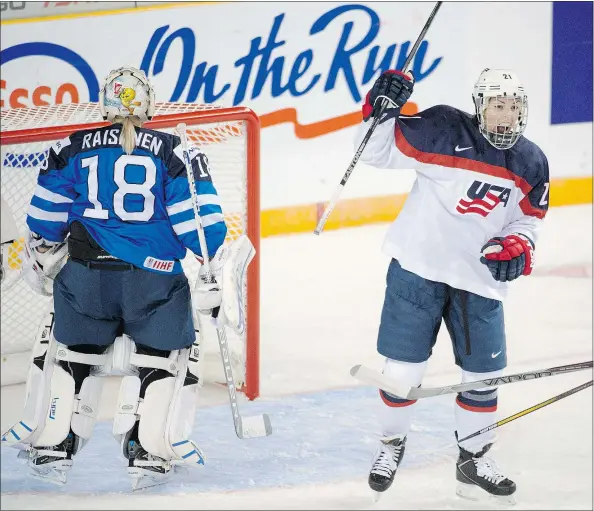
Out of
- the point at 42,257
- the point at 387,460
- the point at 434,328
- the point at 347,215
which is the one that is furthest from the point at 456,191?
the point at 347,215

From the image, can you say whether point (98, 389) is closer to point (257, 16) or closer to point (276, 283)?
point (276, 283)

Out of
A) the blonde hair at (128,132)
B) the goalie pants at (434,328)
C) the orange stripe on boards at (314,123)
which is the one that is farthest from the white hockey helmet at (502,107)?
the orange stripe on boards at (314,123)

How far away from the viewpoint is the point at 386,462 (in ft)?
11.1

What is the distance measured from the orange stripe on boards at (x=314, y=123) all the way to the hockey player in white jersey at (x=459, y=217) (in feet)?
6.06

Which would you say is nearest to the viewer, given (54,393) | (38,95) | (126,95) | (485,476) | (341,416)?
(126,95)

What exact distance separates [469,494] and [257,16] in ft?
6.75

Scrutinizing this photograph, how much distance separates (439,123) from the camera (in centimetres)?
312

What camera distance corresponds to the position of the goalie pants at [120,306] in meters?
3.10

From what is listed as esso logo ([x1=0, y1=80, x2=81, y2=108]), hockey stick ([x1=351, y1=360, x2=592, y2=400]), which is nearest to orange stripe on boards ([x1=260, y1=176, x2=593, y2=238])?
esso logo ([x1=0, y1=80, x2=81, y2=108])

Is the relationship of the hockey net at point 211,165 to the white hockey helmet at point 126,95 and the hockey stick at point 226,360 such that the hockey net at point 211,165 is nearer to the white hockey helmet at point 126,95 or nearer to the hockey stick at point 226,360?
the hockey stick at point 226,360

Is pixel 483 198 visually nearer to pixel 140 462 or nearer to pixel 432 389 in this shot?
pixel 432 389

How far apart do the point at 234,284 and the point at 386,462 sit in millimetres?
636

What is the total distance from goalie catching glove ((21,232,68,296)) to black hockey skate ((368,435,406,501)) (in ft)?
2.82

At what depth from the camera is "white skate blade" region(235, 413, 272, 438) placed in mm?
3332
